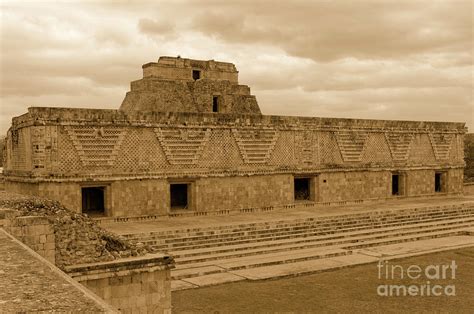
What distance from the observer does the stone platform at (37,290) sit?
4.07 metres

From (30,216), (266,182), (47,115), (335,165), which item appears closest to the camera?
(30,216)

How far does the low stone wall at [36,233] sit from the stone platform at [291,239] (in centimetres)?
372

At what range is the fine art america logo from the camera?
10078 millimetres

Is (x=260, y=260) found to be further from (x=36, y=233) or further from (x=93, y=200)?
(x=93, y=200)

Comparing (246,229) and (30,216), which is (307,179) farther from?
(30,216)

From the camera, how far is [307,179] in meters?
21.0

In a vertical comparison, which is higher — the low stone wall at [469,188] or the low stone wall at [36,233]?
the low stone wall at [36,233]

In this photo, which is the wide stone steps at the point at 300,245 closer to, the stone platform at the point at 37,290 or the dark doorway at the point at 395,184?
the dark doorway at the point at 395,184

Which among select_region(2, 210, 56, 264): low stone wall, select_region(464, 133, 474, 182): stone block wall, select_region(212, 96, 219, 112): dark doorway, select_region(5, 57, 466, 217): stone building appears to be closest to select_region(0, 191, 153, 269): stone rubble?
select_region(2, 210, 56, 264): low stone wall

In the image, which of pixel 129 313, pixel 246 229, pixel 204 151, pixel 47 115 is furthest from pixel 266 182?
pixel 129 313

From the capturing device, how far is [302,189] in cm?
2119

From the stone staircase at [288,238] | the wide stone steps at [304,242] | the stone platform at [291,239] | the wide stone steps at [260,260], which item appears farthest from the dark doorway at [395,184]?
the wide stone steps at [260,260]

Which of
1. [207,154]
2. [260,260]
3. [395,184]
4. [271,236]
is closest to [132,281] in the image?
[260,260]

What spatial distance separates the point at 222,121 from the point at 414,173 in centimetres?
1009
